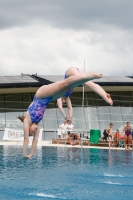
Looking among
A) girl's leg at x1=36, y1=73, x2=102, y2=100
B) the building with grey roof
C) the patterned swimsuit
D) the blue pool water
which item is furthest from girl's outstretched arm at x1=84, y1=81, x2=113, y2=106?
the building with grey roof

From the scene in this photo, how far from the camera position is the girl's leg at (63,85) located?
8.17 meters

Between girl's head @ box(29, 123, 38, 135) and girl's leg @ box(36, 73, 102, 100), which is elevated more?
girl's leg @ box(36, 73, 102, 100)

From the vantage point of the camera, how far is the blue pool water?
1107 centimetres

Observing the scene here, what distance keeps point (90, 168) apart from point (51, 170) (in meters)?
1.67

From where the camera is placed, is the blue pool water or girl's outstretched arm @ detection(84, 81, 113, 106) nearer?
girl's outstretched arm @ detection(84, 81, 113, 106)

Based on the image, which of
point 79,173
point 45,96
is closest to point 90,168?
point 79,173

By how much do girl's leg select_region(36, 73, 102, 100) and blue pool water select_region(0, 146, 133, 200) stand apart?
9.66ft

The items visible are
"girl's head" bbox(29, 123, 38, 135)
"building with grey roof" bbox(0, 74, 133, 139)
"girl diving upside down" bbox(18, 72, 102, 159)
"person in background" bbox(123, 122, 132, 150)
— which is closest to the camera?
"girl diving upside down" bbox(18, 72, 102, 159)

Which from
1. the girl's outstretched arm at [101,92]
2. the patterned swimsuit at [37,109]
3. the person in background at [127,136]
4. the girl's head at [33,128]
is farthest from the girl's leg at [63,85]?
the person in background at [127,136]

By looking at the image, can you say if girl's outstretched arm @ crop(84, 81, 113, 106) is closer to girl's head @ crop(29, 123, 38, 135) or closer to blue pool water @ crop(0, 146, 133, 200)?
girl's head @ crop(29, 123, 38, 135)

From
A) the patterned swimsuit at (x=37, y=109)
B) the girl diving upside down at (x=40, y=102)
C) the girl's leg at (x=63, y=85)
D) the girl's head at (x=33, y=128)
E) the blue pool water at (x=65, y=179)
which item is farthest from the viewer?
the blue pool water at (x=65, y=179)

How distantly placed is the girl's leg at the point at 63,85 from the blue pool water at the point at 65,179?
9.66ft

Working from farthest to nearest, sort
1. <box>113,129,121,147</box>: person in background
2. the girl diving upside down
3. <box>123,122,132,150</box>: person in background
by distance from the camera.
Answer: <box>113,129,121,147</box>: person in background, <box>123,122,132,150</box>: person in background, the girl diving upside down

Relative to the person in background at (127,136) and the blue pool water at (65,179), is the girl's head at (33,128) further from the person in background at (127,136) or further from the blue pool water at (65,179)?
the person in background at (127,136)
